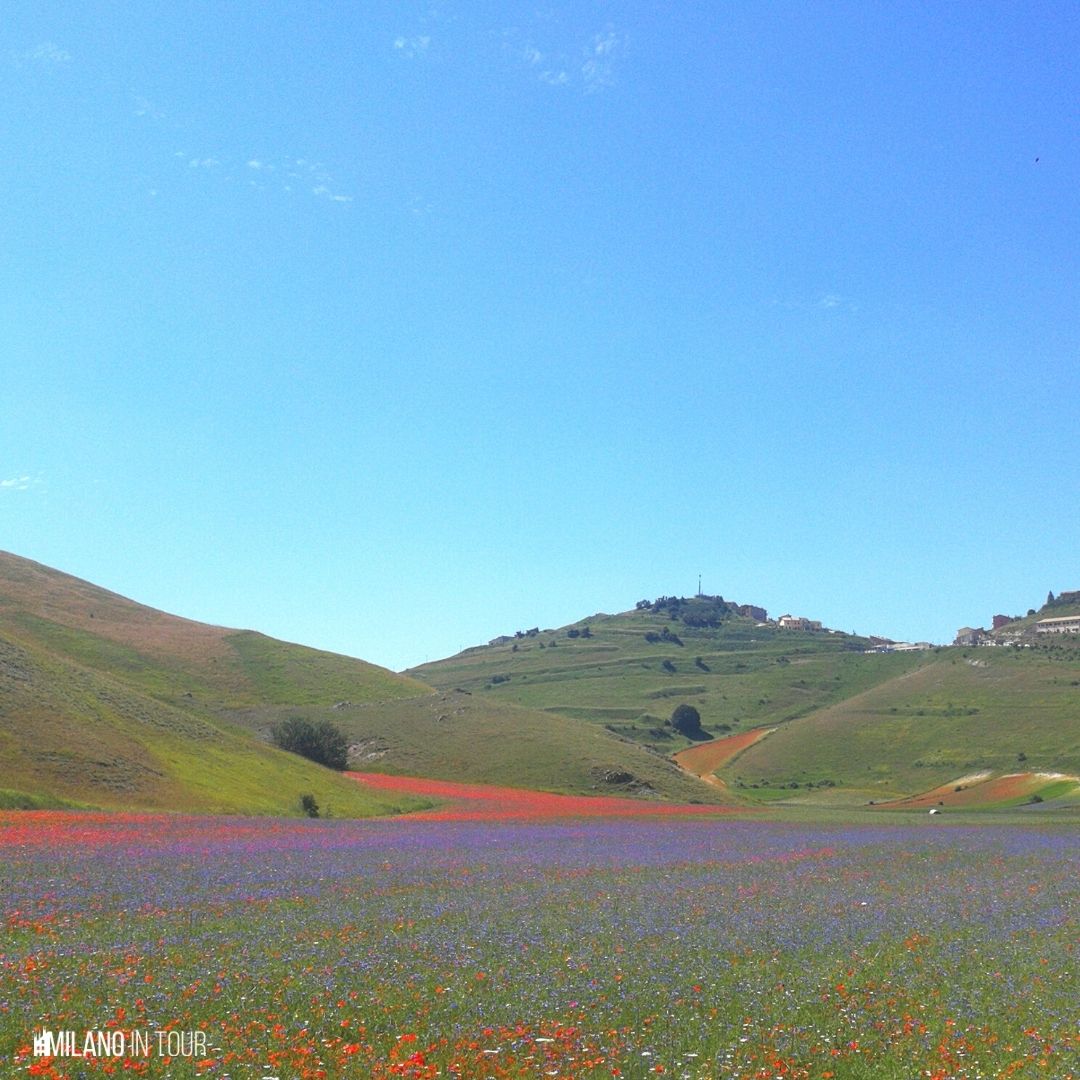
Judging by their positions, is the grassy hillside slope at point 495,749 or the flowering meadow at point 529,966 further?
the grassy hillside slope at point 495,749

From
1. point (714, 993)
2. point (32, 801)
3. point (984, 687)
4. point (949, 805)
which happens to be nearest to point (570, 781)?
point (949, 805)

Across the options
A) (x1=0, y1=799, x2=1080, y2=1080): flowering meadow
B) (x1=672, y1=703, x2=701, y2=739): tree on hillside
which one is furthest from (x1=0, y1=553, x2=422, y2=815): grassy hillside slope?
(x1=672, y1=703, x2=701, y2=739): tree on hillside

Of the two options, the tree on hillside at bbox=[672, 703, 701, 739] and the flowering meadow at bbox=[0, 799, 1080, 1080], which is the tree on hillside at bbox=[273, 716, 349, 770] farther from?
the tree on hillside at bbox=[672, 703, 701, 739]

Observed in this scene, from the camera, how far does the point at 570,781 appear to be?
9338 cm

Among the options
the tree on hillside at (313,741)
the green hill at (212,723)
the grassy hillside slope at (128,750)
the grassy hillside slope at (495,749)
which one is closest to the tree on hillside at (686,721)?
the green hill at (212,723)

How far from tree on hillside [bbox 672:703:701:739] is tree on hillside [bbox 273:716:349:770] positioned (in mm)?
95852

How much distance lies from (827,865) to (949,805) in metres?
67.4

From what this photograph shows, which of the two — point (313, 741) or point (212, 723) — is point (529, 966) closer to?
point (212, 723)

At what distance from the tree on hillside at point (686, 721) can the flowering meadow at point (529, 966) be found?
152585mm

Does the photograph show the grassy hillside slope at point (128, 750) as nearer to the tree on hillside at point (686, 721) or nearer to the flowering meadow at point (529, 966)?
the flowering meadow at point (529, 966)

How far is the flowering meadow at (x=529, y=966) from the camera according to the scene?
34.4 ft

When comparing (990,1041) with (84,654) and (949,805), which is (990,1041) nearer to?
(949,805)

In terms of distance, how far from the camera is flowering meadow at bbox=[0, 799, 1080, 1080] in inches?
413

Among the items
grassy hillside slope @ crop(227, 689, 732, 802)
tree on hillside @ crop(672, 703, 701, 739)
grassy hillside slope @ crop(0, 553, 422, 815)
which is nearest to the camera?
grassy hillside slope @ crop(0, 553, 422, 815)
